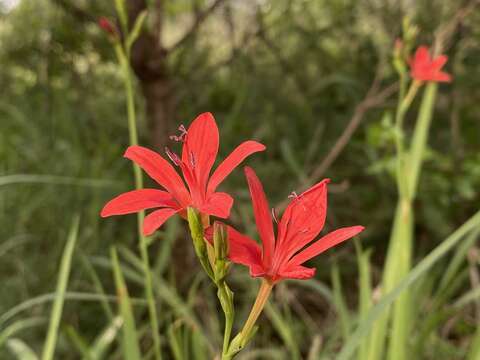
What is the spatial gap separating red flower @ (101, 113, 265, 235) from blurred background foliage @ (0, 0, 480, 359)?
0.74 metres

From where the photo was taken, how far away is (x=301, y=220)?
534mm

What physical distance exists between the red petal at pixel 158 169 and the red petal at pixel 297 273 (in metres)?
0.11

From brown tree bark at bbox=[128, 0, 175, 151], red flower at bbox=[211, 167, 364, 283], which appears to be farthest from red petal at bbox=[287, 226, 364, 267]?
brown tree bark at bbox=[128, 0, 175, 151]

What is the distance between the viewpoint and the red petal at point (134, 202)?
484mm

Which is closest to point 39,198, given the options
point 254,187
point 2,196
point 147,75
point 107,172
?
point 2,196

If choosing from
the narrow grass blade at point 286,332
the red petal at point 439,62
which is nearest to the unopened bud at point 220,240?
the red petal at point 439,62

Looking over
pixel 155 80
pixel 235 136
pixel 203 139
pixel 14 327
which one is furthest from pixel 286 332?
pixel 235 136

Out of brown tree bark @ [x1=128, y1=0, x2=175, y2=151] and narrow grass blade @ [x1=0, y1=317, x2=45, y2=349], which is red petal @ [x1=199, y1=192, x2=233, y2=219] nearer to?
narrow grass blade @ [x1=0, y1=317, x2=45, y2=349]

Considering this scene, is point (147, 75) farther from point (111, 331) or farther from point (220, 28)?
point (220, 28)

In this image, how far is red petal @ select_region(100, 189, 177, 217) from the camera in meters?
0.48

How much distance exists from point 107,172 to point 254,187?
1.73 m

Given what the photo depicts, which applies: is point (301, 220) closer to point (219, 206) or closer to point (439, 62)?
point (219, 206)

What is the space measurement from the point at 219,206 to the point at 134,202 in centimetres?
7

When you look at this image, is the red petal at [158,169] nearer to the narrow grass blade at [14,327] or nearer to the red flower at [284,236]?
the red flower at [284,236]
